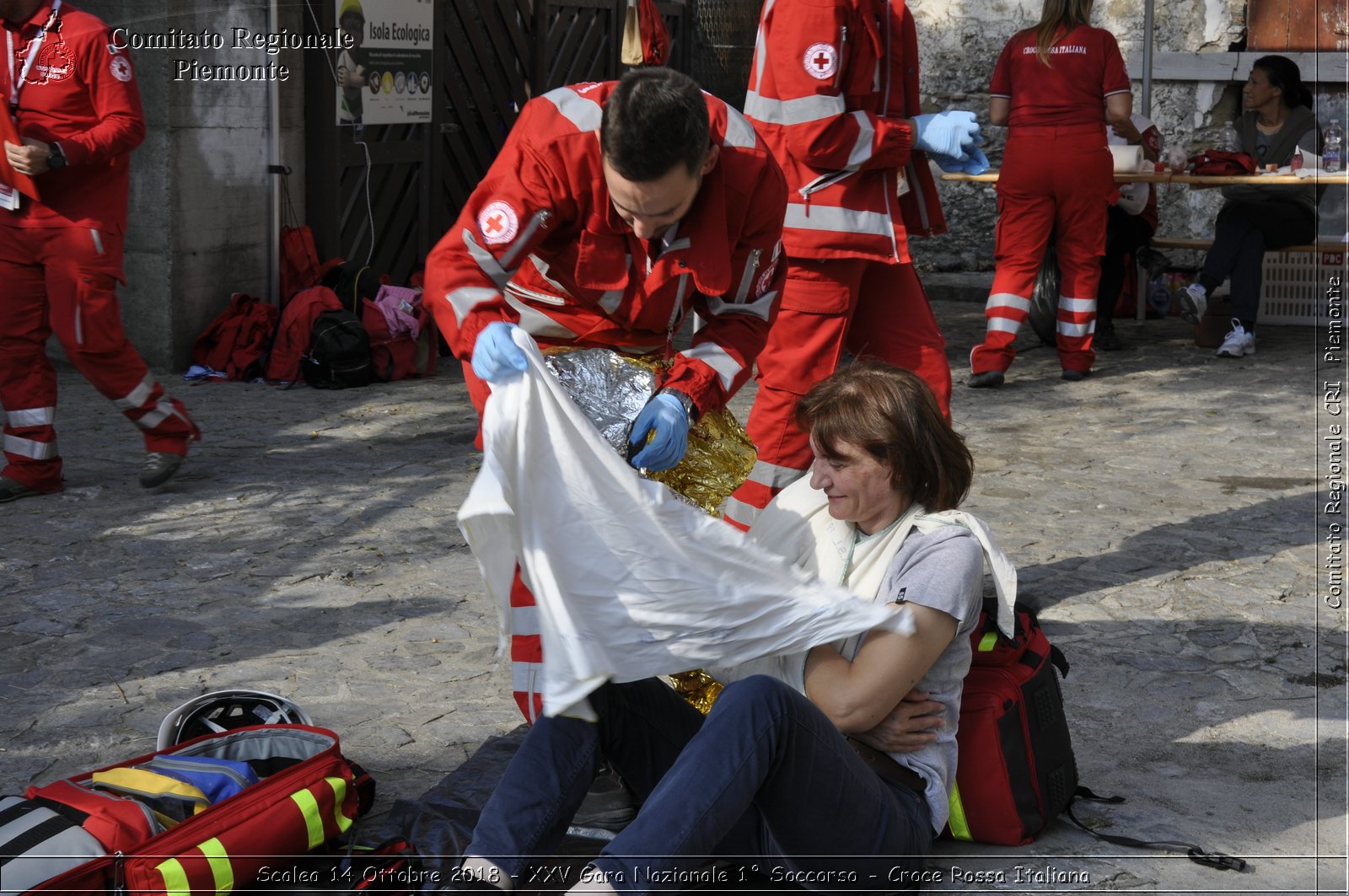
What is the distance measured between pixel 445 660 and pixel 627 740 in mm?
1365

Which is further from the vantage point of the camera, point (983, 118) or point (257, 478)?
point (983, 118)

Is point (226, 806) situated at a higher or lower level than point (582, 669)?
lower

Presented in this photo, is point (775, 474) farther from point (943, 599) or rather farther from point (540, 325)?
point (943, 599)

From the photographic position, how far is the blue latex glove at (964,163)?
461cm

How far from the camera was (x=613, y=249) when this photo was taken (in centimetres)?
301

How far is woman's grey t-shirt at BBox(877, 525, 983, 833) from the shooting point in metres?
2.61

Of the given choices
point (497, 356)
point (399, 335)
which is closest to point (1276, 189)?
point (399, 335)

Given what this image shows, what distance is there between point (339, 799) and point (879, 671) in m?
1.07

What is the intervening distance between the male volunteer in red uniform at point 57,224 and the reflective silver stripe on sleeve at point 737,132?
313 centimetres

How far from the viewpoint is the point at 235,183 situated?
8.01 metres

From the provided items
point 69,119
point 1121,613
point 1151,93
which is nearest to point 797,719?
point 1121,613

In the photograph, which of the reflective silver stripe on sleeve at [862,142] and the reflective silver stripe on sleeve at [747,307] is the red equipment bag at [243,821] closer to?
the reflective silver stripe on sleeve at [747,307]

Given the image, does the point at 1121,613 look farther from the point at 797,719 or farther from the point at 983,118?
the point at 983,118

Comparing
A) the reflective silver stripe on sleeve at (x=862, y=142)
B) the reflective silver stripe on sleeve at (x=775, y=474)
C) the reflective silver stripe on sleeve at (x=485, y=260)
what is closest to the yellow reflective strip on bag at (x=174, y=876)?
the reflective silver stripe on sleeve at (x=485, y=260)
